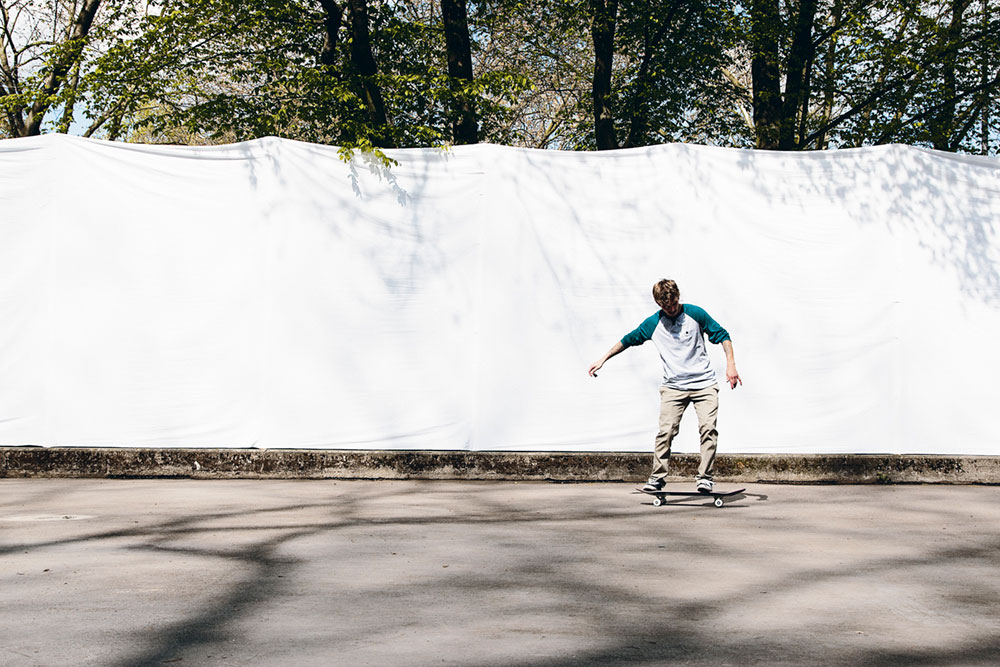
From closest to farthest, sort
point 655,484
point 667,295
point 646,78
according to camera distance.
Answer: point 655,484
point 667,295
point 646,78

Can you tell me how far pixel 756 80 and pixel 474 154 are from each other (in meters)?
7.43

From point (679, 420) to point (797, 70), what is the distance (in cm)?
863

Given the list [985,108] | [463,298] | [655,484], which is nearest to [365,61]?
[463,298]

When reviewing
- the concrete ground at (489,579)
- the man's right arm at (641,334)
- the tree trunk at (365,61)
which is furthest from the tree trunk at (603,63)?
the concrete ground at (489,579)

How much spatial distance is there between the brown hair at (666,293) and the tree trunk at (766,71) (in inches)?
290

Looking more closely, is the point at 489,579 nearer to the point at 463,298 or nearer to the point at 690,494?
the point at 690,494

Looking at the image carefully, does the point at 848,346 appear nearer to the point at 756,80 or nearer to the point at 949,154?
the point at 949,154

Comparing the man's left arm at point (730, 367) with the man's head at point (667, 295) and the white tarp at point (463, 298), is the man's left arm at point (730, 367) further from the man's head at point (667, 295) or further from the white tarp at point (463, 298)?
the white tarp at point (463, 298)

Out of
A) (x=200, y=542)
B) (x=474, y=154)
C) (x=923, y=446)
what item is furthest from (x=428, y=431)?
(x=923, y=446)

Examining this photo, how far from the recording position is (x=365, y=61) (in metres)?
14.3

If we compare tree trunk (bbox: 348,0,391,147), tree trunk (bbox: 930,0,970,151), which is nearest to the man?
tree trunk (bbox: 348,0,391,147)

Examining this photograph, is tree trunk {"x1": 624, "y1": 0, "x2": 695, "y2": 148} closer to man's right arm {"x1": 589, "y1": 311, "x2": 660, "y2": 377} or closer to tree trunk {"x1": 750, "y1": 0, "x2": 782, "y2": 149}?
tree trunk {"x1": 750, "y1": 0, "x2": 782, "y2": 149}

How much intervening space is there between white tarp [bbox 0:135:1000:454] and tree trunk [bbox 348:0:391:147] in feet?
14.7

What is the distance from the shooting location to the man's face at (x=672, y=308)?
840 cm
